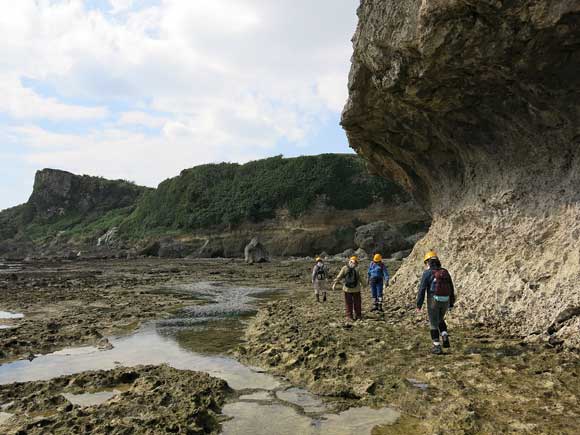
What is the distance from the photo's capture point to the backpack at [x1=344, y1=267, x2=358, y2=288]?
12.5m

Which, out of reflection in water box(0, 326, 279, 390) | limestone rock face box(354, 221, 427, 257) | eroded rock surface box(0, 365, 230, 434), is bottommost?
reflection in water box(0, 326, 279, 390)

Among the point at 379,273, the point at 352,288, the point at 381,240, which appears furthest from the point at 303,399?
the point at 381,240

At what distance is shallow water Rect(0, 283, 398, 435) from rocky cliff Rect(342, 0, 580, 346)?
490cm

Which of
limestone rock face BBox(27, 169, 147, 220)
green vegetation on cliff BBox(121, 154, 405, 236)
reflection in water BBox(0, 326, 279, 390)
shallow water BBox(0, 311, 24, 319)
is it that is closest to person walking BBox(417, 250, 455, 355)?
reflection in water BBox(0, 326, 279, 390)

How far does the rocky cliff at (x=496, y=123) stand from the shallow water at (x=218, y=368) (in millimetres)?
4903

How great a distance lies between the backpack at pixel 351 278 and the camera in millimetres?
12516

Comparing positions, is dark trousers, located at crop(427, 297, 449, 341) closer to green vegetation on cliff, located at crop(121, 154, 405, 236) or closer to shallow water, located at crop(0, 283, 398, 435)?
shallow water, located at crop(0, 283, 398, 435)

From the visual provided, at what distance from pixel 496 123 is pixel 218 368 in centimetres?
850

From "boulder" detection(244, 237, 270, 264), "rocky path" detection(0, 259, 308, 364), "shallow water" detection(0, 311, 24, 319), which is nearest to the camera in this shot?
"rocky path" detection(0, 259, 308, 364)

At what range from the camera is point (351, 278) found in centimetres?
1258

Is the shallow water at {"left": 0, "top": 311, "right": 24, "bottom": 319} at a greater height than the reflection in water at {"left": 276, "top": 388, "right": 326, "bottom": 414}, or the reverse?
the shallow water at {"left": 0, "top": 311, "right": 24, "bottom": 319}

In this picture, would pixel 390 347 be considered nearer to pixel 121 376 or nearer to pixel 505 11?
pixel 121 376

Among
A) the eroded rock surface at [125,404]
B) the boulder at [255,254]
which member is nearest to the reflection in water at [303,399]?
the eroded rock surface at [125,404]

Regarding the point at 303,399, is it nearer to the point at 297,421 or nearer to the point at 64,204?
the point at 297,421
